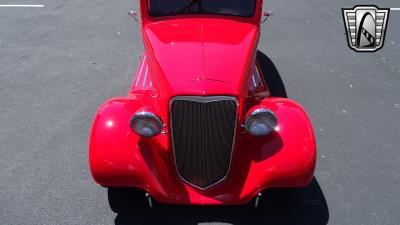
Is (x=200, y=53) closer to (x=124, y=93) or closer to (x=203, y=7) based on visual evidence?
(x=203, y=7)

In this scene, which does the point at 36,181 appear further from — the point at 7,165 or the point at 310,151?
the point at 310,151

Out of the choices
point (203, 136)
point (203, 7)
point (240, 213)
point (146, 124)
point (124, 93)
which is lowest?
point (240, 213)

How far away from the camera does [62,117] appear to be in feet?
16.5

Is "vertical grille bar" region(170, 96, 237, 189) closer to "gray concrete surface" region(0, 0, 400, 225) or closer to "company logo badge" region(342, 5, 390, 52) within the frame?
"gray concrete surface" region(0, 0, 400, 225)

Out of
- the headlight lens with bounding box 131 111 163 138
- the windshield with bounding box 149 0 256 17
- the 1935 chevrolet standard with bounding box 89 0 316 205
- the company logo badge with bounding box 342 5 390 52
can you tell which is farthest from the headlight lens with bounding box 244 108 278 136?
the company logo badge with bounding box 342 5 390 52

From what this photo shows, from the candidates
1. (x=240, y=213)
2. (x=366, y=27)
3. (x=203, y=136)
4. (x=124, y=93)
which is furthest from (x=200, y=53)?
(x=366, y=27)

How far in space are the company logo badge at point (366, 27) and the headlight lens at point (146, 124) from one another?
5269 millimetres

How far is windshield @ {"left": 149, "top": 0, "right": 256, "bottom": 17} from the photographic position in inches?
166

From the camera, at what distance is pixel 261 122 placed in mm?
3213

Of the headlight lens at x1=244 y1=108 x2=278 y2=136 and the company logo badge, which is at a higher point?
the headlight lens at x1=244 y1=108 x2=278 y2=136

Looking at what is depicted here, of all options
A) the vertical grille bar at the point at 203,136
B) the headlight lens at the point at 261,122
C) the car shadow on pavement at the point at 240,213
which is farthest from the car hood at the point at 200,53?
the car shadow on pavement at the point at 240,213

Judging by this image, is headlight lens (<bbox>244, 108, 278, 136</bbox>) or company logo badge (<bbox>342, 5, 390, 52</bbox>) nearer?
headlight lens (<bbox>244, 108, 278, 136</bbox>)

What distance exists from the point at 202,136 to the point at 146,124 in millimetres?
532

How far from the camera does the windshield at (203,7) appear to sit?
4.21 metres
